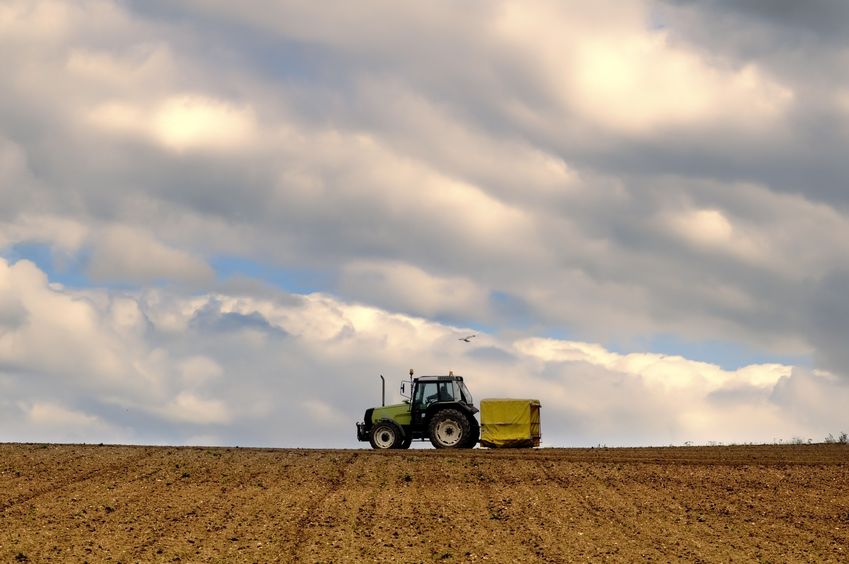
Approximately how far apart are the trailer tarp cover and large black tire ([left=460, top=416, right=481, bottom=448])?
206mm

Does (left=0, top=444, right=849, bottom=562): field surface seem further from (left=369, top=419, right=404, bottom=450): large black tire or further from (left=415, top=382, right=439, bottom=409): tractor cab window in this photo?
(left=415, top=382, right=439, bottom=409): tractor cab window

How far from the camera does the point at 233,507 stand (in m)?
21.4

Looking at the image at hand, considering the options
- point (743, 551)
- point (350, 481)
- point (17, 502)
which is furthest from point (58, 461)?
point (743, 551)

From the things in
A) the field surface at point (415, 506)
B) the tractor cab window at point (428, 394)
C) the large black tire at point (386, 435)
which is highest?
the tractor cab window at point (428, 394)

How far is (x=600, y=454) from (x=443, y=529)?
1418cm

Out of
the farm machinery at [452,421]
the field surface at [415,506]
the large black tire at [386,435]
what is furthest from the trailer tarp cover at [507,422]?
the field surface at [415,506]

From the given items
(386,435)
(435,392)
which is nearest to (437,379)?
(435,392)

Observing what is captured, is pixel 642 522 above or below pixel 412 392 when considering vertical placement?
below

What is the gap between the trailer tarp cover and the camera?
3678 centimetres

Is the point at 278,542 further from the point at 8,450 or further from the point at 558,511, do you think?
the point at 8,450

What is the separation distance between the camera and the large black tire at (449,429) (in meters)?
36.4

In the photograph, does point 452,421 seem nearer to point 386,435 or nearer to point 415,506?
point 386,435

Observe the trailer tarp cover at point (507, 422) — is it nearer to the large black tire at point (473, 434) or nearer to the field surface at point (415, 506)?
the large black tire at point (473, 434)

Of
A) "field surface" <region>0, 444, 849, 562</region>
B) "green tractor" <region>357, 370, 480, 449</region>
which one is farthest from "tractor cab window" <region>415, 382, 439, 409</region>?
"field surface" <region>0, 444, 849, 562</region>
